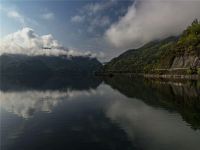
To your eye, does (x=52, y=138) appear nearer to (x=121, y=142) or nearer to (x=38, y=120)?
(x=121, y=142)

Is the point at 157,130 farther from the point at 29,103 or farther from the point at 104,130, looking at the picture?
the point at 29,103

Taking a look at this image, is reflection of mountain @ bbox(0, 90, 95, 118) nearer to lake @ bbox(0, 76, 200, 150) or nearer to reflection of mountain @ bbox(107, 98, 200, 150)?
lake @ bbox(0, 76, 200, 150)

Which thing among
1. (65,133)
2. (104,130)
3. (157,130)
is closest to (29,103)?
(65,133)

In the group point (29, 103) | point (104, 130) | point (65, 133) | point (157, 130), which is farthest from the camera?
point (29, 103)

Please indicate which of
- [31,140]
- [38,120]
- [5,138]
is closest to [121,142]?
[31,140]

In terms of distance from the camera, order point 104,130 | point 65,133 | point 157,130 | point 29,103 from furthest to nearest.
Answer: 1. point 29,103
2. point 104,130
3. point 157,130
4. point 65,133

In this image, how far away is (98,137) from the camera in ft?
169

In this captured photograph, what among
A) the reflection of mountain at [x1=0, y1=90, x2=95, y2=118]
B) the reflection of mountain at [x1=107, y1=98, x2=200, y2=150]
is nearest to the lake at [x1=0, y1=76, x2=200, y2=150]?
the reflection of mountain at [x1=107, y1=98, x2=200, y2=150]

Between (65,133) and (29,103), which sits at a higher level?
(65,133)

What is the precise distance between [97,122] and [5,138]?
2234 centimetres

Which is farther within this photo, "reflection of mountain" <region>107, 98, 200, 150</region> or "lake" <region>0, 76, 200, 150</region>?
"lake" <region>0, 76, 200, 150</region>

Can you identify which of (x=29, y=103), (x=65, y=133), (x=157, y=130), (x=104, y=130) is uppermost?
(x=157, y=130)

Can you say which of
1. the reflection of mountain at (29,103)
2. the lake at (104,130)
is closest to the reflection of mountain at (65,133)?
the lake at (104,130)

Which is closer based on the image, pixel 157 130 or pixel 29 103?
pixel 157 130
